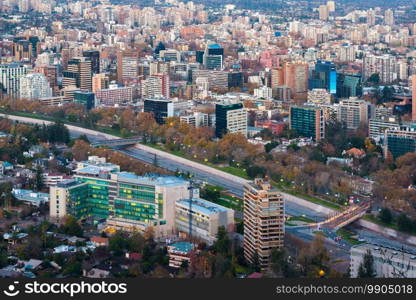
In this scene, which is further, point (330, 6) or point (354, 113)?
point (330, 6)

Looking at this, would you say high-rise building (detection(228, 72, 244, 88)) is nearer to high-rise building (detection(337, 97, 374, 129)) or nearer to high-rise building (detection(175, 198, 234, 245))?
high-rise building (detection(337, 97, 374, 129))

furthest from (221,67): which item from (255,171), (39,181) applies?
(39,181)

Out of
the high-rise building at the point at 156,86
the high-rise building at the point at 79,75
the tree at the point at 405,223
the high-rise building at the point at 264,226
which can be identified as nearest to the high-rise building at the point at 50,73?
the high-rise building at the point at 79,75

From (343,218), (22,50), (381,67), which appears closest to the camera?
(343,218)

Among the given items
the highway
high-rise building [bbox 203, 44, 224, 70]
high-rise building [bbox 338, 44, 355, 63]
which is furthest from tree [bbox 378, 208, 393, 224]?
high-rise building [bbox 338, 44, 355, 63]

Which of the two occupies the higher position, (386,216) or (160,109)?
(160,109)

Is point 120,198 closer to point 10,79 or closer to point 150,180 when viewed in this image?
→ point 150,180

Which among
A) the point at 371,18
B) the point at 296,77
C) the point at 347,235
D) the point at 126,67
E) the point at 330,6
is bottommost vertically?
the point at 347,235
